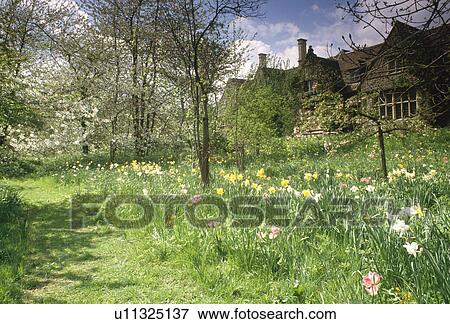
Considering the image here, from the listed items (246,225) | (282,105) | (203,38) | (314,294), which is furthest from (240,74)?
(314,294)

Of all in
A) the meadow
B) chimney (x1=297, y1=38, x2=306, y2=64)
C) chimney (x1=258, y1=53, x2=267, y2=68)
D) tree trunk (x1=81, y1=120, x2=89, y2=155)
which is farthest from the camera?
tree trunk (x1=81, y1=120, x2=89, y2=155)

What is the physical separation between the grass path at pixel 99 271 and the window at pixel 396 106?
343 cm

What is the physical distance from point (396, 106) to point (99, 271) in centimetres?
428

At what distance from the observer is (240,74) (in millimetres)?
8688

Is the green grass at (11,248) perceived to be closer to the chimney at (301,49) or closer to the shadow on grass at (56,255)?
the shadow on grass at (56,255)

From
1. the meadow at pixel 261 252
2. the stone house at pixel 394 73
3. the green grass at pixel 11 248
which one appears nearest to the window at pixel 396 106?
the stone house at pixel 394 73

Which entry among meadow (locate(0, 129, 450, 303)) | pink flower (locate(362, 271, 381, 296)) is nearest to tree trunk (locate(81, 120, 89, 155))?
meadow (locate(0, 129, 450, 303))

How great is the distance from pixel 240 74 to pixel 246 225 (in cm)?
605

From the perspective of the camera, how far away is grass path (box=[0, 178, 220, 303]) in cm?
262

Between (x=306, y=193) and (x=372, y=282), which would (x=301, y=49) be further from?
(x=372, y=282)

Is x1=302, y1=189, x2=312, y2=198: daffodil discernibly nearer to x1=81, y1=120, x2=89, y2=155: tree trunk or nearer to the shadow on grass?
the shadow on grass

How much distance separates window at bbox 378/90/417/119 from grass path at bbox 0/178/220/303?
3433 mm

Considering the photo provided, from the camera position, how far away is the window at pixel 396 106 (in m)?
4.77
